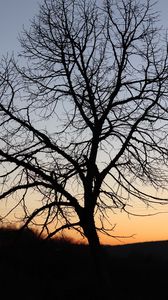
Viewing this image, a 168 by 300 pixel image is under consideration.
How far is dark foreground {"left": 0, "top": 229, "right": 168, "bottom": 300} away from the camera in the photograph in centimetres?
2514

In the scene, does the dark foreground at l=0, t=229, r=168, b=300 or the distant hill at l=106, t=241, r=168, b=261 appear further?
the distant hill at l=106, t=241, r=168, b=261

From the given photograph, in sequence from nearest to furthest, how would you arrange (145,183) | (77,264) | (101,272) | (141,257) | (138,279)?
(101,272) < (145,183) < (138,279) < (77,264) < (141,257)

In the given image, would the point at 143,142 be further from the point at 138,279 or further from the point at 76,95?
the point at 138,279

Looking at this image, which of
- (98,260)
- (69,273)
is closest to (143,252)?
(69,273)

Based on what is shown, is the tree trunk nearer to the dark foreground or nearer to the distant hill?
the dark foreground

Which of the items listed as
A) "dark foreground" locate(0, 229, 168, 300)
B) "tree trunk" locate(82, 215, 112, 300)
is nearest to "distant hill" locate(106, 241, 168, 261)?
"dark foreground" locate(0, 229, 168, 300)

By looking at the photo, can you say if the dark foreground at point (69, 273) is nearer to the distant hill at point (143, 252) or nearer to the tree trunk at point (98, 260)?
the distant hill at point (143, 252)

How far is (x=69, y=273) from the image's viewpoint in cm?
3019

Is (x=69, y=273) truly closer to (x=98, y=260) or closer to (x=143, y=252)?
(x=143, y=252)

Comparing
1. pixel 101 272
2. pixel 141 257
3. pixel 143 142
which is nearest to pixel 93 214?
pixel 101 272

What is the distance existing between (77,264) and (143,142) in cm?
1999

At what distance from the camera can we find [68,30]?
14.2 metres

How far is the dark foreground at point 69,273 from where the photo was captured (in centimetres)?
2514

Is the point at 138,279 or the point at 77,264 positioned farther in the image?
the point at 77,264
